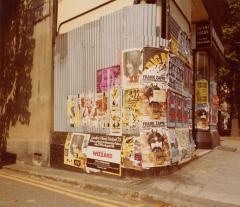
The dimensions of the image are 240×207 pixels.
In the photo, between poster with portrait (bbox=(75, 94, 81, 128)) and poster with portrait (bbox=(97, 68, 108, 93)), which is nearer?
poster with portrait (bbox=(97, 68, 108, 93))

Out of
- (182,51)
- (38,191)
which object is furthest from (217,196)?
(182,51)

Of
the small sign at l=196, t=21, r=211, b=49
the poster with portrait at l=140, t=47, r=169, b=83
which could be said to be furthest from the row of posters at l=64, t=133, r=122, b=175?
the small sign at l=196, t=21, r=211, b=49

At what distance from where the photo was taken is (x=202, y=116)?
47.4ft

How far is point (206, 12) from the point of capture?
13508 millimetres

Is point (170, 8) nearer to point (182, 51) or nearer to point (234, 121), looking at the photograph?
point (182, 51)

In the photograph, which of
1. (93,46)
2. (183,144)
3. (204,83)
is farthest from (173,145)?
(204,83)

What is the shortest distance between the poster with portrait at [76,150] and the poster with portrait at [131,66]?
2089mm

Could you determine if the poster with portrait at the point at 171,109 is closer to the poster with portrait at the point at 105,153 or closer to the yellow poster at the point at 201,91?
the poster with portrait at the point at 105,153

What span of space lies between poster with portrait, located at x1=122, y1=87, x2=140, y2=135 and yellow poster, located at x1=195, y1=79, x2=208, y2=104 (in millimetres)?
6404

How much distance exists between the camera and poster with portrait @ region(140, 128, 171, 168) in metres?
8.31

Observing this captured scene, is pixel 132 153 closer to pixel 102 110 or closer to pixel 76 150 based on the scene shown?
pixel 102 110

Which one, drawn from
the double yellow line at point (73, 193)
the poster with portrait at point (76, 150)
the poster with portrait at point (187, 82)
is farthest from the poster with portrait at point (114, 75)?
the double yellow line at point (73, 193)

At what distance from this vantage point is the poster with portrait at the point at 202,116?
565 inches

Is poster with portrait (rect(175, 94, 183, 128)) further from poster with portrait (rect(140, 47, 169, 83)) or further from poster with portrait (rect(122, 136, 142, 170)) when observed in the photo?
poster with portrait (rect(122, 136, 142, 170))
